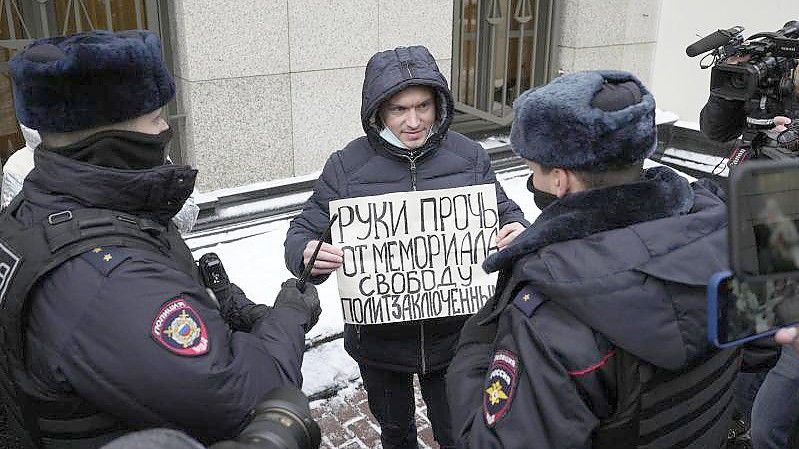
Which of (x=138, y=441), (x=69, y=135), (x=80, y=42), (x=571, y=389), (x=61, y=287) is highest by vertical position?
(x=80, y=42)

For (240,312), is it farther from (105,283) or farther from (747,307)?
(747,307)

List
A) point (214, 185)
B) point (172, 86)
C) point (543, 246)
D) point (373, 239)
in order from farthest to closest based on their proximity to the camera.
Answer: point (214, 185)
point (373, 239)
point (172, 86)
point (543, 246)

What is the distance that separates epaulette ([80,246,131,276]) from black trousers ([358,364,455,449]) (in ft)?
5.11

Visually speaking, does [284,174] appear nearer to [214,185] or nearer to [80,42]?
[214,185]

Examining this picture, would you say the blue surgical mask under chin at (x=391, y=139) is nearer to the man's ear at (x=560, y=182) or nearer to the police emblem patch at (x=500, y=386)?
the man's ear at (x=560, y=182)

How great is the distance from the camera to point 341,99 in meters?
5.68

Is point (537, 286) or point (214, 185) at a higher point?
point (537, 286)

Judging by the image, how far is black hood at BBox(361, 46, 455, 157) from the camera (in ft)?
8.95

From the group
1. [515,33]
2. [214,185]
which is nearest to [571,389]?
[214,185]

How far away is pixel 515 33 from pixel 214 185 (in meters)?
3.55

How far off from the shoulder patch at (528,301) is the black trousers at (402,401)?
54.8 inches

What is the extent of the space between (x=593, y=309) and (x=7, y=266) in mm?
1333

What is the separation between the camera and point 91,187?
1.68 m

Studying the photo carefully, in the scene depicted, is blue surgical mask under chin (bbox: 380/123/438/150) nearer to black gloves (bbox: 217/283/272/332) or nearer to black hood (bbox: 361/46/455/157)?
black hood (bbox: 361/46/455/157)
